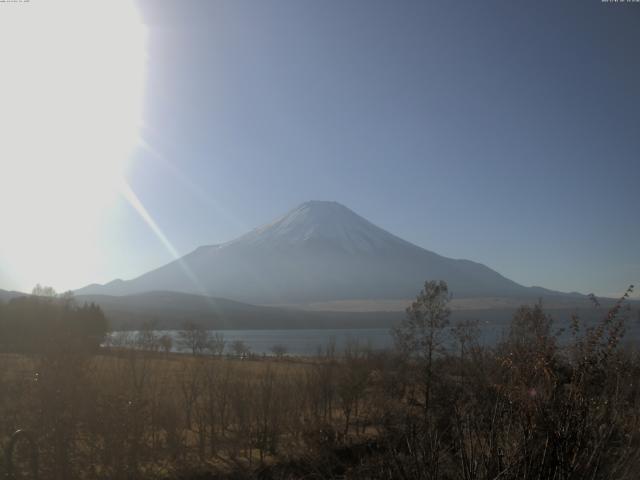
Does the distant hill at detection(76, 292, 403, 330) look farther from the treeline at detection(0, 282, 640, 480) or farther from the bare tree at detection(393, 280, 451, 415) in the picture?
the treeline at detection(0, 282, 640, 480)

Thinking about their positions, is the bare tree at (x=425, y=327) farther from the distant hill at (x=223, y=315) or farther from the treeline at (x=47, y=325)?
the distant hill at (x=223, y=315)

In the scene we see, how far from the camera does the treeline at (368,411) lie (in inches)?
171

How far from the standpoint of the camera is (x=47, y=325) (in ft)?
50.6

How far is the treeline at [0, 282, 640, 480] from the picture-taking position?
434 centimetres

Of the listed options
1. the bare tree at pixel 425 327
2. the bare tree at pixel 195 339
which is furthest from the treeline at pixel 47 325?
the bare tree at pixel 195 339

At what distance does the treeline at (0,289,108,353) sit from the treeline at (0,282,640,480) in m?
0.41

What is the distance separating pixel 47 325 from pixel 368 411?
13.1 m

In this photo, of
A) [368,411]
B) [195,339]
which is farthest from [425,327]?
[195,339]

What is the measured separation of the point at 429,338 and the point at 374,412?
12.9ft

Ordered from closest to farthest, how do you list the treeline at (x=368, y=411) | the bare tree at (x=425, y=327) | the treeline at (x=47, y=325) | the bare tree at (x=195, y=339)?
the treeline at (x=368, y=411) < the treeline at (x=47, y=325) < the bare tree at (x=425, y=327) < the bare tree at (x=195, y=339)

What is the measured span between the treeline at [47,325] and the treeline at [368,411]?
1.33 feet

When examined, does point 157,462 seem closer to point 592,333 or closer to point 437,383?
point 437,383

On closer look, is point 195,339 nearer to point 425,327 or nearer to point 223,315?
point 425,327

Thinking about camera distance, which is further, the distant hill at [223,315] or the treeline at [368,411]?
the distant hill at [223,315]
